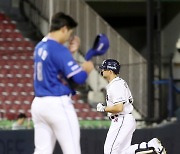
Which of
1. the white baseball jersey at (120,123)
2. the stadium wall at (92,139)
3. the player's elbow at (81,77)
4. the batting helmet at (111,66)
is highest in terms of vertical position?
the player's elbow at (81,77)

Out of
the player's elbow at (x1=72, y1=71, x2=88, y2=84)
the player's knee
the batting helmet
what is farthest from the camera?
the player's knee

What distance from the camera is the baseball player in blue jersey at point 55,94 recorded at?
5922 millimetres

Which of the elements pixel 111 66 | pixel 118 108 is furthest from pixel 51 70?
pixel 111 66

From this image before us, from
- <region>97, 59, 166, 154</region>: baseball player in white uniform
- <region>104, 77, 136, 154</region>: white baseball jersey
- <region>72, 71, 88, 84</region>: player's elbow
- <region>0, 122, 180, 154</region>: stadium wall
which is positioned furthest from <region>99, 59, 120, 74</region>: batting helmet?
<region>72, 71, 88, 84</region>: player's elbow

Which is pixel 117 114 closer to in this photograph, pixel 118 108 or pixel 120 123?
pixel 120 123

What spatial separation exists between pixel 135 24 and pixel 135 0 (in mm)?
2499

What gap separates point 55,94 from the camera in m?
5.98

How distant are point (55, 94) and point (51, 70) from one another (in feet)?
0.70

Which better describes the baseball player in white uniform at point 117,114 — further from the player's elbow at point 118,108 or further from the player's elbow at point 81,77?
the player's elbow at point 81,77

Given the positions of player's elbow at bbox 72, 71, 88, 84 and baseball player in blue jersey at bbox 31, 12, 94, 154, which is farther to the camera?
baseball player in blue jersey at bbox 31, 12, 94, 154

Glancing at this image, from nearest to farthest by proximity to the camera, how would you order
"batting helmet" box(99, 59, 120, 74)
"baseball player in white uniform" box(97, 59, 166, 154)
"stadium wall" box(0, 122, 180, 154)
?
"baseball player in white uniform" box(97, 59, 166, 154)
"batting helmet" box(99, 59, 120, 74)
"stadium wall" box(0, 122, 180, 154)

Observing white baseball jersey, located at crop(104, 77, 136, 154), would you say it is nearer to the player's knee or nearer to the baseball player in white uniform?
the baseball player in white uniform

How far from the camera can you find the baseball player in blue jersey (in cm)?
592

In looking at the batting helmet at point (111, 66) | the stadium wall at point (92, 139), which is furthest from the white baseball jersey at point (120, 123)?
the stadium wall at point (92, 139)
